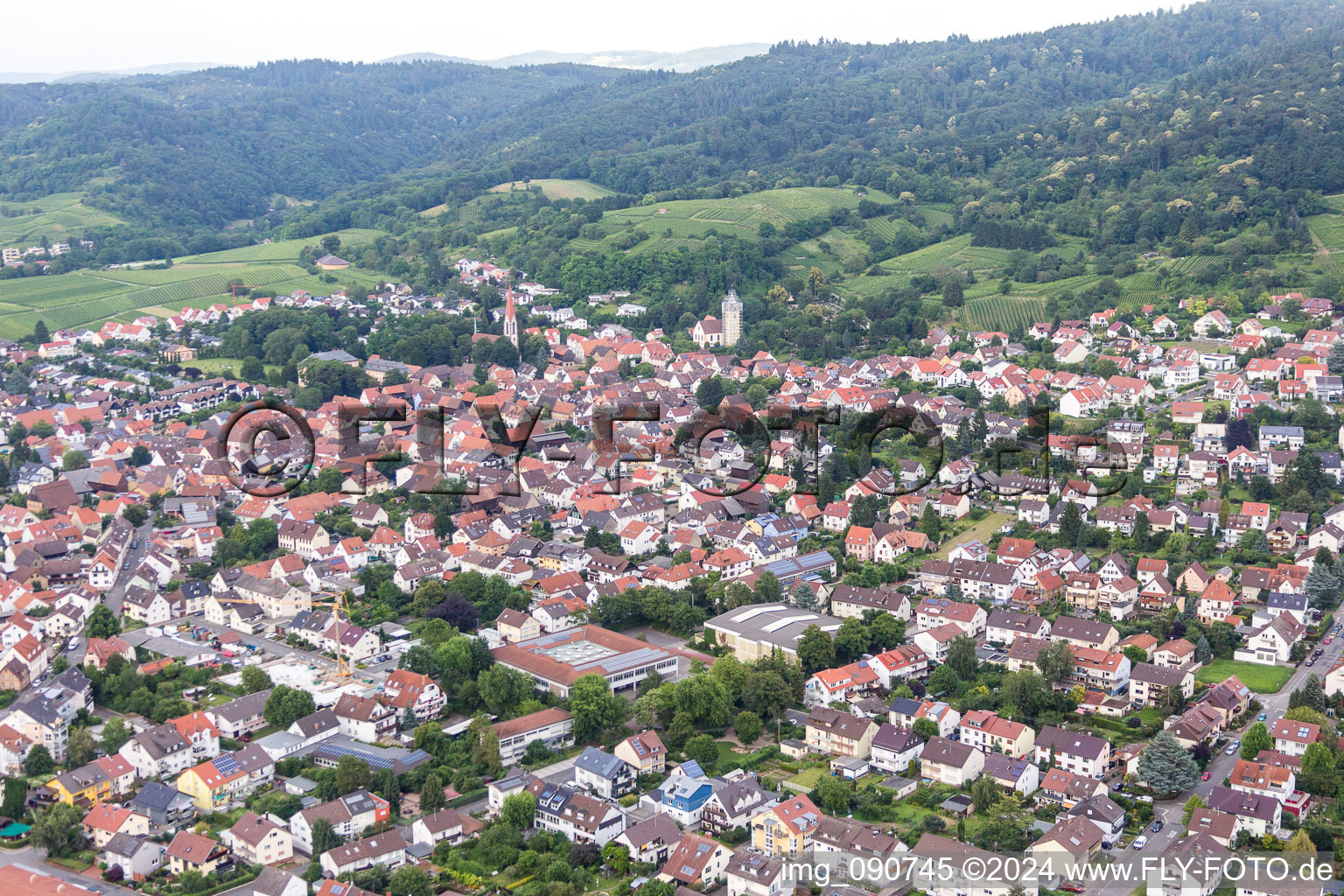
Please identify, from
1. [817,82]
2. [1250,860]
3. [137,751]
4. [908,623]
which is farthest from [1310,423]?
[817,82]

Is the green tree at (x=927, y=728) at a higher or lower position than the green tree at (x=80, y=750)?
lower

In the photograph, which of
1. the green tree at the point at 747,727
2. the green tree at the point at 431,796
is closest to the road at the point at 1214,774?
the green tree at the point at 747,727

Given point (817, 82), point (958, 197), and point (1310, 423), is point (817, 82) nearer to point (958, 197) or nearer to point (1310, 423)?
point (958, 197)

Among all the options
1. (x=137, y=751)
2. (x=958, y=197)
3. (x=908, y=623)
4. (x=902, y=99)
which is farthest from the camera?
(x=902, y=99)

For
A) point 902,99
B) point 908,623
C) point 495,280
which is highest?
point 902,99

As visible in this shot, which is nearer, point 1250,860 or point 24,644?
point 1250,860

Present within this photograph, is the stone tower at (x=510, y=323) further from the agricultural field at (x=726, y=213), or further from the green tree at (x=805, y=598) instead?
the green tree at (x=805, y=598)
